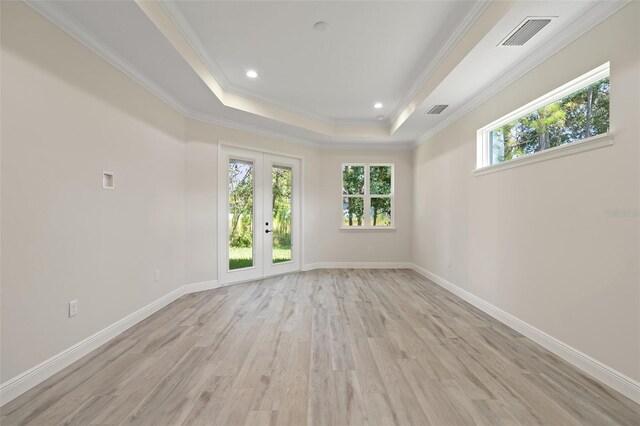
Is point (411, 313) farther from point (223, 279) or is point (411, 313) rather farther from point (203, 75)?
point (203, 75)

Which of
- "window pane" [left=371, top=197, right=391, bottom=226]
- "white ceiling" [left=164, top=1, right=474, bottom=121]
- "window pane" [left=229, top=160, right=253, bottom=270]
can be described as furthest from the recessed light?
"window pane" [left=371, top=197, right=391, bottom=226]

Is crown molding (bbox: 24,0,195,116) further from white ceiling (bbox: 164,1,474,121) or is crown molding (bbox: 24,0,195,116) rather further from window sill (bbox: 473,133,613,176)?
window sill (bbox: 473,133,613,176)

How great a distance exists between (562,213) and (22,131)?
4.14 meters

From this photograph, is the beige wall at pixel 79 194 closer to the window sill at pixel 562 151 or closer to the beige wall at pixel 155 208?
the beige wall at pixel 155 208

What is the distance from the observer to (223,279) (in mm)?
4680

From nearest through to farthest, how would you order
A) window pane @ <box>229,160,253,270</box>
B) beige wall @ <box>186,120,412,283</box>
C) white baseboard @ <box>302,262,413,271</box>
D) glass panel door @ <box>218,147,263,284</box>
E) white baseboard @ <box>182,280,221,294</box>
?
white baseboard @ <box>182,280,221,294</box>
glass panel door @ <box>218,147,263,284</box>
window pane @ <box>229,160,253,270</box>
beige wall @ <box>186,120,412,283</box>
white baseboard @ <box>302,262,413,271</box>

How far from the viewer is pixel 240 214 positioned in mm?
4961

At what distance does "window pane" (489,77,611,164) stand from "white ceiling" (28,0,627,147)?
0.47 metres

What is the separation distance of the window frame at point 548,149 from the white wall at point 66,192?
4.05 m

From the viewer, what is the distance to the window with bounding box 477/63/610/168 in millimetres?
2217

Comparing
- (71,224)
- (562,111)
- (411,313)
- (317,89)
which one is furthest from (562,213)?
(71,224)

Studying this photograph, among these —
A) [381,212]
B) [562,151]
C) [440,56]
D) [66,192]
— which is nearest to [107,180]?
[66,192]

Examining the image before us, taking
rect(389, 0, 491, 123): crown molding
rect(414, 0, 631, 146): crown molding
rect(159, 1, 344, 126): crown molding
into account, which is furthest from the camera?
rect(159, 1, 344, 126): crown molding

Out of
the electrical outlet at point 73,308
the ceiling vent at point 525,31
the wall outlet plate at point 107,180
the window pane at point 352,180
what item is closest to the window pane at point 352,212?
the window pane at point 352,180
